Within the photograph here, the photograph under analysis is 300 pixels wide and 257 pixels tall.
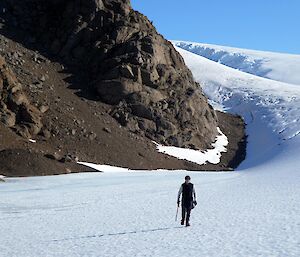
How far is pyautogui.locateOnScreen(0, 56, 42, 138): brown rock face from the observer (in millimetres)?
46878

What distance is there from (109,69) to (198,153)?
597 inches

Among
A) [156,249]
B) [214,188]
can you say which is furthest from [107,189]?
[156,249]

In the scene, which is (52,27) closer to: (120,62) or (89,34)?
(89,34)

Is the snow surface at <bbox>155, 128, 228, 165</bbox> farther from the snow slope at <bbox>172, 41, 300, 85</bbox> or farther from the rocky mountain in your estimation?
the snow slope at <bbox>172, 41, 300, 85</bbox>

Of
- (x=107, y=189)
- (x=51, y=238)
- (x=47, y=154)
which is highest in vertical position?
(x=47, y=154)

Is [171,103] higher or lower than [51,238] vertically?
higher

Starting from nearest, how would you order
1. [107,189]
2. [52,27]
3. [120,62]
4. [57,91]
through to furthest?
[107,189]
[57,91]
[120,62]
[52,27]

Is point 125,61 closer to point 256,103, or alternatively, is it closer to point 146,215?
point 256,103

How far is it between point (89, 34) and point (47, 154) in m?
24.9

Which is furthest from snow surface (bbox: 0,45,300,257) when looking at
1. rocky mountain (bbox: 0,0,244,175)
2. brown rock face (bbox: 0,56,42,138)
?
rocky mountain (bbox: 0,0,244,175)

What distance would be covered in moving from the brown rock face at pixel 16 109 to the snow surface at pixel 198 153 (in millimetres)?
15408

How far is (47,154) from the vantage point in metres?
44.1

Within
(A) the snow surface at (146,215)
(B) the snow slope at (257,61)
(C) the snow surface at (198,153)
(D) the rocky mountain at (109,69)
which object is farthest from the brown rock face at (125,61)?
(B) the snow slope at (257,61)

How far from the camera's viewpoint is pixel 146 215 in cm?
2312
